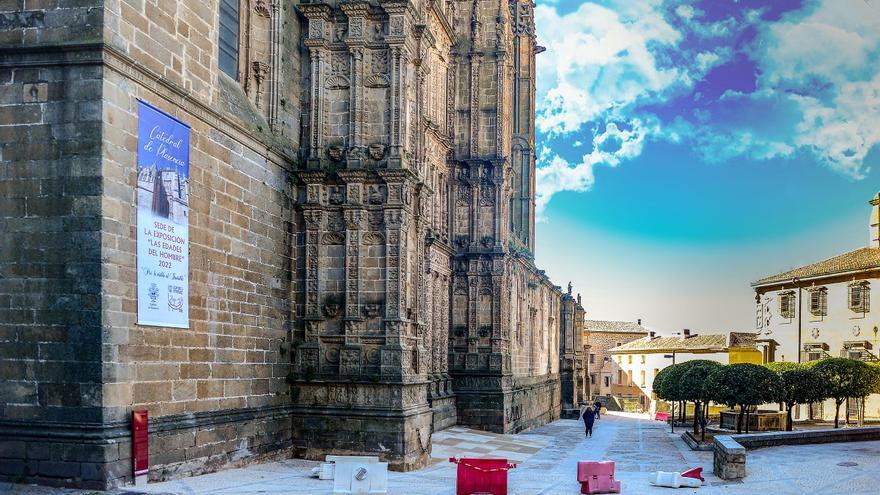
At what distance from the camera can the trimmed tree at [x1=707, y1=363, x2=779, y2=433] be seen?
106 feet

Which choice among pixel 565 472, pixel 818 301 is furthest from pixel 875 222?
pixel 565 472

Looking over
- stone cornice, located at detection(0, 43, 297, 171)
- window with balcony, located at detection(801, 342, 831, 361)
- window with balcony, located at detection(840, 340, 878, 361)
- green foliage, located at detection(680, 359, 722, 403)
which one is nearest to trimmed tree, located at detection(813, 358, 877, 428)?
green foliage, located at detection(680, 359, 722, 403)

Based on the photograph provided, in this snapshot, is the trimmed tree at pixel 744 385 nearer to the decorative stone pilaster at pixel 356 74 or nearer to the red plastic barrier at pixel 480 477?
the decorative stone pilaster at pixel 356 74

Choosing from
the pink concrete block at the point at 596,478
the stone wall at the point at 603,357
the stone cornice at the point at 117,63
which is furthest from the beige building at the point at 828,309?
the stone wall at the point at 603,357

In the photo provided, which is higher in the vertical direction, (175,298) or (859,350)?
(175,298)

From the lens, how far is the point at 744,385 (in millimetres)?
32562

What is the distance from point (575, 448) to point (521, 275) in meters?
10.2

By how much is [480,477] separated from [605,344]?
9814 centimetres

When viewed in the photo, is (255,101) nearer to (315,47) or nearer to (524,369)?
(315,47)

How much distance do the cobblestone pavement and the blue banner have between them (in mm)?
2943

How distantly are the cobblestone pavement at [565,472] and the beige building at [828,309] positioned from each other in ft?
64.9

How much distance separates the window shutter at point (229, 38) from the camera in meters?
19.1

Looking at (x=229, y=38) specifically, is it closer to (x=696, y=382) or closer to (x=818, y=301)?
(x=696, y=382)

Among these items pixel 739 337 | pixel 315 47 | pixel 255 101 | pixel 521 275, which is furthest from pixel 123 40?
pixel 739 337
